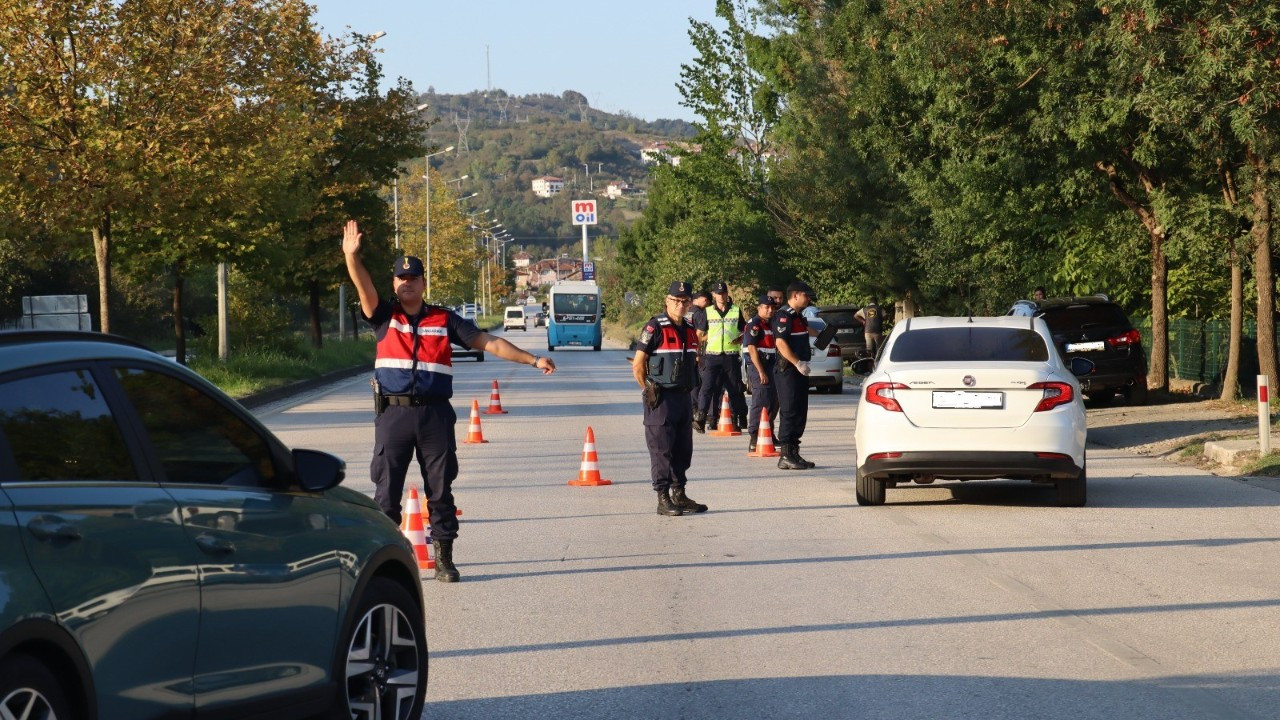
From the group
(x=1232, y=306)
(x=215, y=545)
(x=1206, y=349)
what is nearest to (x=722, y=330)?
(x=1232, y=306)

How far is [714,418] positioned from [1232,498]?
370 inches

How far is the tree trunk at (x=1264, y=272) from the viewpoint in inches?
912

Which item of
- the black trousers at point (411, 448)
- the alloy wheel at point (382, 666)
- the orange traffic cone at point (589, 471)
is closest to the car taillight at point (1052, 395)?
the orange traffic cone at point (589, 471)

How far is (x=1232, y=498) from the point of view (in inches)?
561

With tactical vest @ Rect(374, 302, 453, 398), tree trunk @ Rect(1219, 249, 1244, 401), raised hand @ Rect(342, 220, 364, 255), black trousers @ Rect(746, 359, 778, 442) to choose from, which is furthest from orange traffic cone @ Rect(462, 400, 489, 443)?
raised hand @ Rect(342, 220, 364, 255)

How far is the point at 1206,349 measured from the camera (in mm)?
30703

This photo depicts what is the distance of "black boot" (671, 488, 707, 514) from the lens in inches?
520

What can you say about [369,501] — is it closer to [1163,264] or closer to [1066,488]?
[1066,488]

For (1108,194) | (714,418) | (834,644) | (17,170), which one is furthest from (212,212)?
(834,644)

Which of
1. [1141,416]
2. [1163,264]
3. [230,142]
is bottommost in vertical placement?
[1141,416]

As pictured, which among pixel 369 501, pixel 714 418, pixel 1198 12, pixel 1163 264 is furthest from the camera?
pixel 1163 264

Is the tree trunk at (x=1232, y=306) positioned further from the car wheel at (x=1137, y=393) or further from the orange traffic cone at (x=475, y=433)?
the orange traffic cone at (x=475, y=433)

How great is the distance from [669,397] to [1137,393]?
14155 millimetres

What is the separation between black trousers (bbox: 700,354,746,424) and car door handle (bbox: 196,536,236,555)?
53.1 ft
